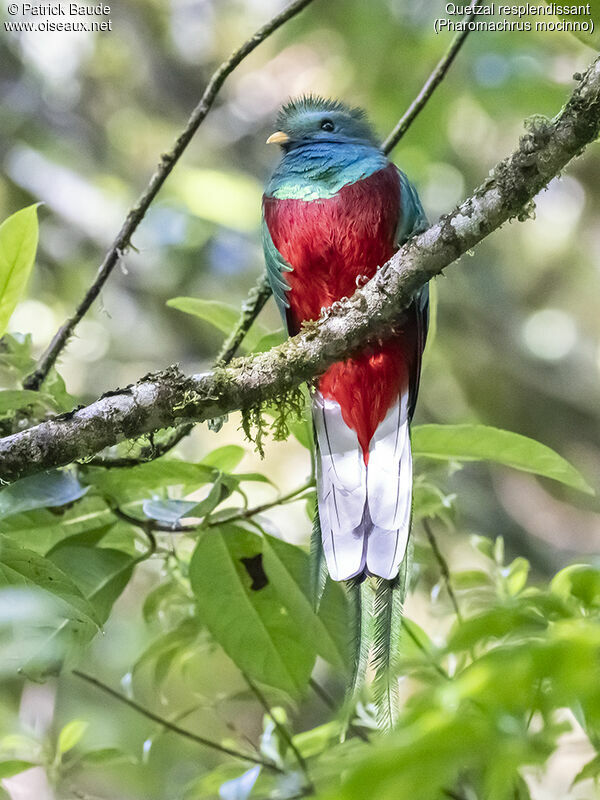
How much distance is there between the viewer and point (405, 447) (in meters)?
2.22

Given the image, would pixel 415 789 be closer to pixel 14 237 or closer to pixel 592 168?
pixel 14 237

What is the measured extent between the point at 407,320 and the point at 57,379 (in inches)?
32.8

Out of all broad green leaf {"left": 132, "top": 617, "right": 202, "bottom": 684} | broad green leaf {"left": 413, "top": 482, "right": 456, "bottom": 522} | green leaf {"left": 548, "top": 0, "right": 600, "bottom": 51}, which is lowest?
broad green leaf {"left": 132, "top": 617, "right": 202, "bottom": 684}

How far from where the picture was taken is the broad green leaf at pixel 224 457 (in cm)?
200

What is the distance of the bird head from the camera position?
270cm

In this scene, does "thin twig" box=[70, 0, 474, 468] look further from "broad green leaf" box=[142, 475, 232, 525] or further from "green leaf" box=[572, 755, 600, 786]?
"green leaf" box=[572, 755, 600, 786]

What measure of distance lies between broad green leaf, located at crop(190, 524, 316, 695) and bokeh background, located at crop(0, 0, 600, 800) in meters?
1.91

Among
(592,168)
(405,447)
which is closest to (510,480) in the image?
(592,168)

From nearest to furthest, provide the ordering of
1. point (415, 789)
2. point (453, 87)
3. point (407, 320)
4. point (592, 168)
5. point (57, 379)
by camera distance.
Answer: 1. point (415, 789)
2. point (57, 379)
3. point (407, 320)
4. point (453, 87)
5. point (592, 168)

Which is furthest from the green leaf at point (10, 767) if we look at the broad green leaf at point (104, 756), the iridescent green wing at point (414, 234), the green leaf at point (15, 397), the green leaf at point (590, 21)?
the green leaf at point (590, 21)

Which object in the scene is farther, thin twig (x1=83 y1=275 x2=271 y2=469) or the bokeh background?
the bokeh background

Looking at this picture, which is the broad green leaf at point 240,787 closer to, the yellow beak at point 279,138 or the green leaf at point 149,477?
the green leaf at point 149,477

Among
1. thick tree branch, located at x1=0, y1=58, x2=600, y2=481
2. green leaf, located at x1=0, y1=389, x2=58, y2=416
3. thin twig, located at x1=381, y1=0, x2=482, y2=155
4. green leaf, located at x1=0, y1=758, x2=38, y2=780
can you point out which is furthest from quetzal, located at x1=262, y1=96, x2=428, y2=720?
green leaf, located at x1=0, y1=758, x2=38, y2=780

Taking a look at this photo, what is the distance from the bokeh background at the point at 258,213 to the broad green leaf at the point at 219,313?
1.89 meters
